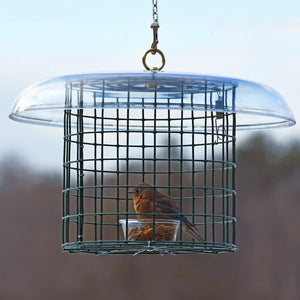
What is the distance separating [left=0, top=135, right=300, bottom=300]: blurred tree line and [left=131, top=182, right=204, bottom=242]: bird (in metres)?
11.4

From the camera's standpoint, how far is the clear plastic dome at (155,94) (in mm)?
5000

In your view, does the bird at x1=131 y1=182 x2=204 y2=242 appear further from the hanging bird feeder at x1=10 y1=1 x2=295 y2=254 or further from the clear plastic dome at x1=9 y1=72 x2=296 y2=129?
the clear plastic dome at x1=9 y1=72 x2=296 y2=129

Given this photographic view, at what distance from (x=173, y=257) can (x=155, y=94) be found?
13789 millimetres

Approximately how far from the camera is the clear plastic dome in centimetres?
500

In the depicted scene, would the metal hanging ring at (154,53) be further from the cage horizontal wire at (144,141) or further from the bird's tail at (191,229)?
the bird's tail at (191,229)

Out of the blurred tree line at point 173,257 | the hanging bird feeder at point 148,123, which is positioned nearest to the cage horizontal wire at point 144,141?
the hanging bird feeder at point 148,123

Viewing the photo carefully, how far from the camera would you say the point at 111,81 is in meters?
5.05

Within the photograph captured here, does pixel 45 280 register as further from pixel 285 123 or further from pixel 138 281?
pixel 285 123

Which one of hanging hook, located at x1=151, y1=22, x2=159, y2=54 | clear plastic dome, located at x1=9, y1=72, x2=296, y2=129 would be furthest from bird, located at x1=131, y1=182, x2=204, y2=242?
hanging hook, located at x1=151, y1=22, x2=159, y2=54

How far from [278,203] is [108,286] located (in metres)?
3.66

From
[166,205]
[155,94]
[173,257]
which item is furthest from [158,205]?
[173,257]

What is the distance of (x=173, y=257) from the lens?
1888 cm

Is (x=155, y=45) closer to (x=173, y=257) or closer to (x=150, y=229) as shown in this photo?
(x=150, y=229)

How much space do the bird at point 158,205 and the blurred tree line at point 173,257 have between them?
1139 centimetres
